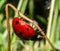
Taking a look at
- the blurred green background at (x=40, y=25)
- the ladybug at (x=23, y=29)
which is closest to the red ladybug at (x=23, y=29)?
the ladybug at (x=23, y=29)

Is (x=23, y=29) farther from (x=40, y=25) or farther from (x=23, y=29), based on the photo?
(x=40, y=25)

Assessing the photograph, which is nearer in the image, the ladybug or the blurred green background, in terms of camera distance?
the ladybug

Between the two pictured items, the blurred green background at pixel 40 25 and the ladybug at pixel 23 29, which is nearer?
the ladybug at pixel 23 29

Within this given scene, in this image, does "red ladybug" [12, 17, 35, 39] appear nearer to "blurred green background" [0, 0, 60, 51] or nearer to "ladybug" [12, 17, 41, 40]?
"ladybug" [12, 17, 41, 40]

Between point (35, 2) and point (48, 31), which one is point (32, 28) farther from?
point (35, 2)

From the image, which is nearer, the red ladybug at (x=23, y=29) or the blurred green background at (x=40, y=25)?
the red ladybug at (x=23, y=29)

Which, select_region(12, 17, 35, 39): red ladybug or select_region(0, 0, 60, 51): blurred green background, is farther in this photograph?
select_region(0, 0, 60, 51): blurred green background

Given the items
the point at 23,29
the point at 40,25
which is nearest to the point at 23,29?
the point at 23,29

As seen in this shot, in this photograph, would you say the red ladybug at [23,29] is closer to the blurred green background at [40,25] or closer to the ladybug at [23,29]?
the ladybug at [23,29]

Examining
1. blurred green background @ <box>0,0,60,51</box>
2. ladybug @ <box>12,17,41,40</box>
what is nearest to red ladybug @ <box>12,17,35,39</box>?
ladybug @ <box>12,17,41,40</box>
